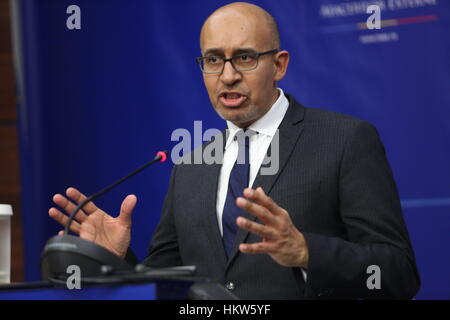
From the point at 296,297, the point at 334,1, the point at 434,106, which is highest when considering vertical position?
the point at 334,1

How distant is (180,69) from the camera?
3.54m

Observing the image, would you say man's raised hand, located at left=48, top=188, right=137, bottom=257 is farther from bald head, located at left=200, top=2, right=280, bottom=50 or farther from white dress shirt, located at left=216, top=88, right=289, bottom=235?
bald head, located at left=200, top=2, right=280, bottom=50

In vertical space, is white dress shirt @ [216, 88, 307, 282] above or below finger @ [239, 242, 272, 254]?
above

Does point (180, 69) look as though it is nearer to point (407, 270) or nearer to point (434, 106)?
point (434, 106)

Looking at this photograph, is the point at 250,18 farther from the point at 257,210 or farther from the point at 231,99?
the point at 257,210

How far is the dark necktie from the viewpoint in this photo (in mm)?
2027

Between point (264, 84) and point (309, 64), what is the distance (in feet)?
3.34

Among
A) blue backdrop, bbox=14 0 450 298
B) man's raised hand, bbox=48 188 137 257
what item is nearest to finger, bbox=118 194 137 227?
man's raised hand, bbox=48 188 137 257

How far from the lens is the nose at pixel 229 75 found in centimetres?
208

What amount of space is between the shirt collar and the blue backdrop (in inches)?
34.1

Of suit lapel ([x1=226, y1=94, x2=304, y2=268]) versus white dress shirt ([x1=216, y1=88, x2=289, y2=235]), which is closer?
suit lapel ([x1=226, y1=94, x2=304, y2=268])

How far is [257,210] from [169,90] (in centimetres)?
218

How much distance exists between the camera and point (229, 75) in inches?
81.8

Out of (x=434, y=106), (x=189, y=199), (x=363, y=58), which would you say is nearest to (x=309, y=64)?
(x=363, y=58)
